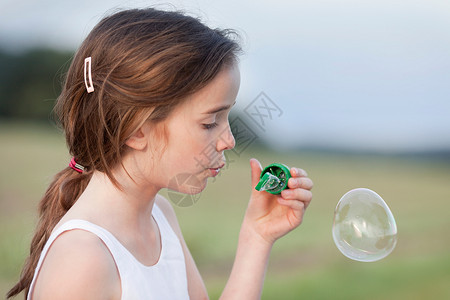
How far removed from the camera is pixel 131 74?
4.31 feet

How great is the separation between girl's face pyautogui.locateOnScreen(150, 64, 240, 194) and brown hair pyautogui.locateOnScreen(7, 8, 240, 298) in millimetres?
29

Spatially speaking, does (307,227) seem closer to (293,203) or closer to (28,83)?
(293,203)

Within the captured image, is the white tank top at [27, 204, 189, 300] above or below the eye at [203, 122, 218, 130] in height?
below

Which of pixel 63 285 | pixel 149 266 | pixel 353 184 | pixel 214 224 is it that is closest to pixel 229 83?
pixel 149 266

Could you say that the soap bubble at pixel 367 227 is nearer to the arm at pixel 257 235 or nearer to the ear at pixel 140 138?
the arm at pixel 257 235

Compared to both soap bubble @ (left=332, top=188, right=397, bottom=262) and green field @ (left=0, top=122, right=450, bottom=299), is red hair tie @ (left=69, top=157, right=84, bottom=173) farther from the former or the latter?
soap bubble @ (left=332, top=188, right=397, bottom=262)

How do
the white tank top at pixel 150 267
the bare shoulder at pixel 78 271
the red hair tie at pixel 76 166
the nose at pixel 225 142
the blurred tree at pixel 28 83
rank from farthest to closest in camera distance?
the blurred tree at pixel 28 83 < the red hair tie at pixel 76 166 < the nose at pixel 225 142 < the white tank top at pixel 150 267 < the bare shoulder at pixel 78 271

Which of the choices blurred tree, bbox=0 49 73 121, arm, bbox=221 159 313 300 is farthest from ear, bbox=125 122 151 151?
blurred tree, bbox=0 49 73 121

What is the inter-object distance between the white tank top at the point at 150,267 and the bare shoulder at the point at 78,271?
0.06ft

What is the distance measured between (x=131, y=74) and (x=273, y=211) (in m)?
0.60

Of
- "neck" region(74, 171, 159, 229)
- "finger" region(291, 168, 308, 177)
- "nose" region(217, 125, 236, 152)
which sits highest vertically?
"finger" region(291, 168, 308, 177)

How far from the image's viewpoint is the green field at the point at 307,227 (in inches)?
156

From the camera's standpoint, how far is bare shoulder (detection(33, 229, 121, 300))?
1.17m

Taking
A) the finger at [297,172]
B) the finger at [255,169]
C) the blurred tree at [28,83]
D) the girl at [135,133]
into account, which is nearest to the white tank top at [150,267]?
the girl at [135,133]
